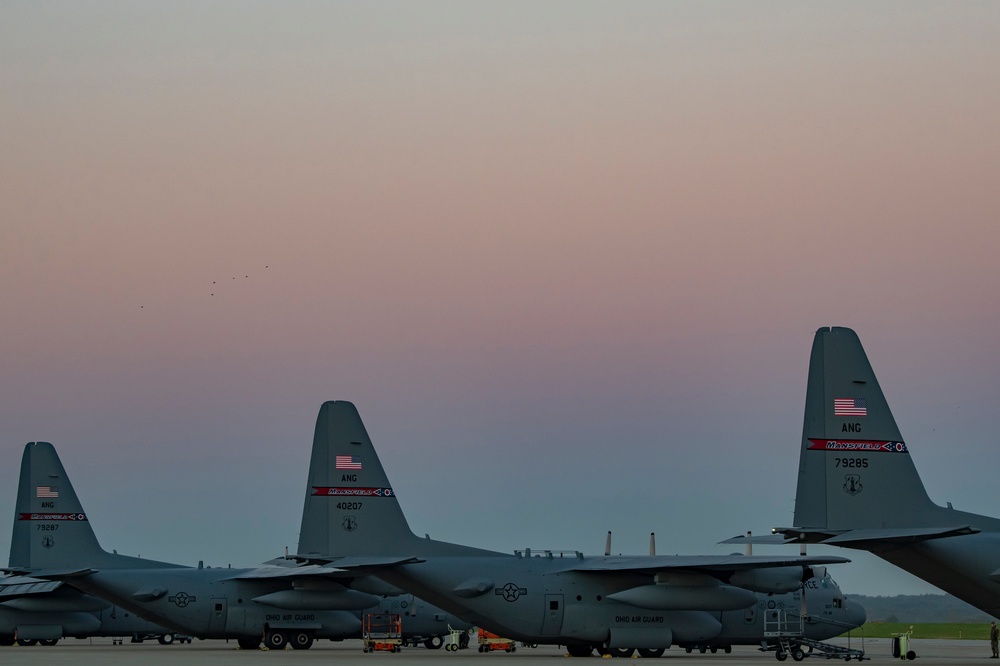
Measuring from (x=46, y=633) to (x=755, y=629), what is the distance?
2879 centimetres

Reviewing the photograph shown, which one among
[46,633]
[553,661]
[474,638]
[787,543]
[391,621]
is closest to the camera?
[787,543]

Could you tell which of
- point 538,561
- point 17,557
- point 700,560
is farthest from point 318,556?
point 17,557

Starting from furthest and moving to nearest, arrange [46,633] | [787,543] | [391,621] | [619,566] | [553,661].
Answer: [46,633] < [391,621] < [619,566] < [553,661] < [787,543]

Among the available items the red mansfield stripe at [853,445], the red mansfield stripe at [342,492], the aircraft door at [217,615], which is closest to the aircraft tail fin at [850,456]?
the red mansfield stripe at [853,445]

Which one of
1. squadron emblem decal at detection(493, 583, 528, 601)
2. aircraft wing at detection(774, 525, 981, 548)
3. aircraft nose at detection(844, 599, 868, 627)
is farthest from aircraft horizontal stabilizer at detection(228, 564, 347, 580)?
aircraft wing at detection(774, 525, 981, 548)

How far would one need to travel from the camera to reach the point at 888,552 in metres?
31.5

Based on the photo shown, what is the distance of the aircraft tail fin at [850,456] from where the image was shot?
31.3 m

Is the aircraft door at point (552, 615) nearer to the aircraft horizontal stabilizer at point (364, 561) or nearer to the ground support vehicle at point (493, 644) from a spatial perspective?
the aircraft horizontal stabilizer at point (364, 561)

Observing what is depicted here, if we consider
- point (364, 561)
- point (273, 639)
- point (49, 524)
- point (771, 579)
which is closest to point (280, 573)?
point (273, 639)

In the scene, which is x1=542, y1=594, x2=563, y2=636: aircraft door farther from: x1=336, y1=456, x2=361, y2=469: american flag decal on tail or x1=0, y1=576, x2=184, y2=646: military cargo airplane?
x1=0, y1=576, x2=184, y2=646: military cargo airplane

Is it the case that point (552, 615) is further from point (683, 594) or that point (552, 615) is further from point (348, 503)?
point (348, 503)

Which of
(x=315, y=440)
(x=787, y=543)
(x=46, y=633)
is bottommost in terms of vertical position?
(x=46, y=633)

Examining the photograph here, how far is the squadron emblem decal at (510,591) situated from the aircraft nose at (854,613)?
500 inches

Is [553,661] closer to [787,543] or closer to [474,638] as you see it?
[787,543]
